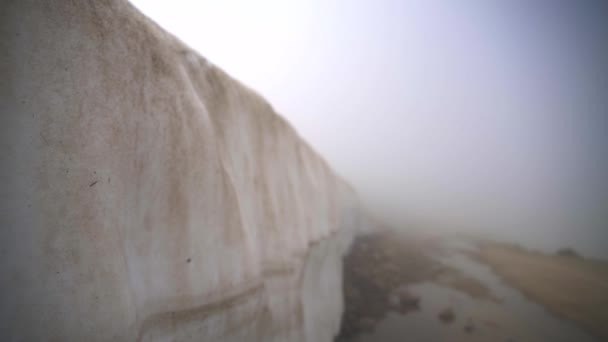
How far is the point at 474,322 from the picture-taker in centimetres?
924

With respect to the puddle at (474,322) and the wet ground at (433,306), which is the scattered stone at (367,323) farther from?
the puddle at (474,322)

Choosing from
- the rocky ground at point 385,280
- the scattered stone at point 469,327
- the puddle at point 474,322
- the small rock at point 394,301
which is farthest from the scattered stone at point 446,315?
the small rock at point 394,301

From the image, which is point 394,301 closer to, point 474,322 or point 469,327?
point 469,327

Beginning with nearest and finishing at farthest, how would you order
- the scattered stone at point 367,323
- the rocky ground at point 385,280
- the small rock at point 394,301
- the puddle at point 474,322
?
the scattered stone at point 367,323 < the puddle at point 474,322 < the rocky ground at point 385,280 < the small rock at point 394,301

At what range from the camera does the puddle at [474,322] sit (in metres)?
8.32

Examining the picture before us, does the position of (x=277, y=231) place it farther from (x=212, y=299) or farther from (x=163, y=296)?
(x=163, y=296)

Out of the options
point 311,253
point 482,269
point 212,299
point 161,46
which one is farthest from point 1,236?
point 482,269

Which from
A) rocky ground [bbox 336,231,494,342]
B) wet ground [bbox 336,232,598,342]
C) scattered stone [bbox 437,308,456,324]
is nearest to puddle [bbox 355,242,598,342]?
wet ground [bbox 336,232,598,342]

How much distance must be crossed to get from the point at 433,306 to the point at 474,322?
1394 millimetres

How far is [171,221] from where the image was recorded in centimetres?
244

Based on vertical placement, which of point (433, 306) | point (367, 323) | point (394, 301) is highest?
point (367, 323)

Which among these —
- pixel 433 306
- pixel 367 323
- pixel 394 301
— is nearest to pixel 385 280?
pixel 394 301

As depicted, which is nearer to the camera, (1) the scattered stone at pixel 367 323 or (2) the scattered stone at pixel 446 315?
(1) the scattered stone at pixel 367 323

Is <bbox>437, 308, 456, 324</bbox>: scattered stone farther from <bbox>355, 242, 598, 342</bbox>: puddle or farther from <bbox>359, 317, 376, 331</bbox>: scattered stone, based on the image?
<bbox>359, 317, 376, 331</bbox>: scattered stone
